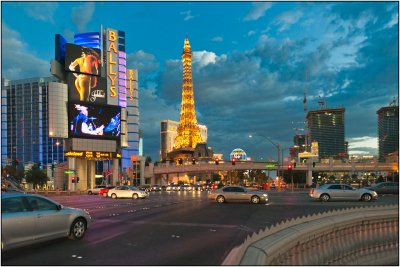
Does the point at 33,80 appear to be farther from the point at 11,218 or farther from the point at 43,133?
the point at 11,218

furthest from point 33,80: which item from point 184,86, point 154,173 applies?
point 154,173

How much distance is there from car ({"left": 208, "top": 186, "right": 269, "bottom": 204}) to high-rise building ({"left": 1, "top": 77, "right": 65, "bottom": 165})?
491 ft

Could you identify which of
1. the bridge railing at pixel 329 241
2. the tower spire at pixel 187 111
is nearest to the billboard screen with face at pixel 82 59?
the bridge railing at pixel 329 241

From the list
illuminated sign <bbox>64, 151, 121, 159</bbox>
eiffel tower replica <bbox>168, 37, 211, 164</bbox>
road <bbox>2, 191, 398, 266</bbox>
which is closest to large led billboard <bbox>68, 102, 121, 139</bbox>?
illuminated sign <bbox>64, 151, 121, 159</bbox>

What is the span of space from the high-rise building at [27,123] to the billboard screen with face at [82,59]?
96.1m

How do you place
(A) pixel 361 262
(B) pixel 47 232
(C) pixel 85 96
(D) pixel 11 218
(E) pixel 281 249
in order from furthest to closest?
(C) pixel 85 96 < (A) pixel 361 262 < (B) pixel 47 232 < (D) pixel 11 218 < (E) pixel 281 249

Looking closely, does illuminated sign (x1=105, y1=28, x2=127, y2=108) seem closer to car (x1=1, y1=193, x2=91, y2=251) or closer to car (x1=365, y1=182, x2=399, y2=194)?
car (x1=365, y1=182, x2=399, y2=194)

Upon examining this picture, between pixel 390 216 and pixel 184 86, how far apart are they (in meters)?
170

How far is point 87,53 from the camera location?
274 ft

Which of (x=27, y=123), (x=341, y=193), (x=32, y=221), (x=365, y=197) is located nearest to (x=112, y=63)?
(x=341, y=193)

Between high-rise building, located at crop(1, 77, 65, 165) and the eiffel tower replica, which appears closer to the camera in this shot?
high-rise building, located at crop(1, 77, 65, 165)

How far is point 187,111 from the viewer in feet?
606

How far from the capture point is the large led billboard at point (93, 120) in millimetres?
79625

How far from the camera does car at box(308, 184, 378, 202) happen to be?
113 feet
